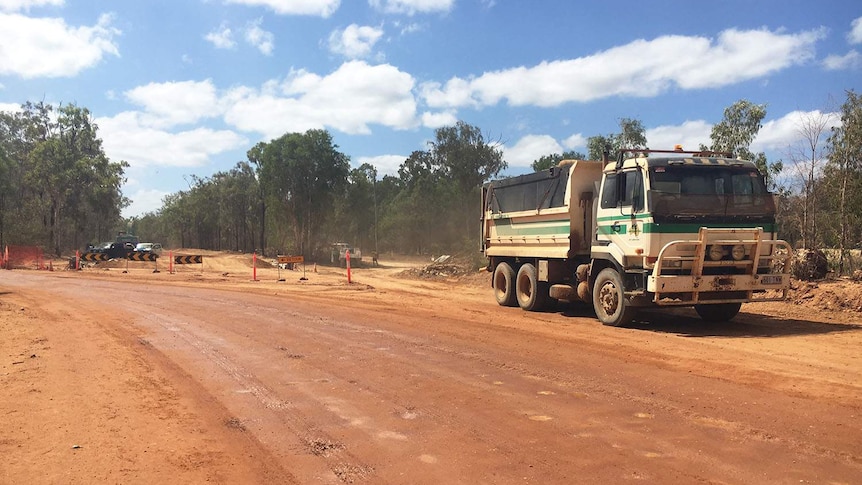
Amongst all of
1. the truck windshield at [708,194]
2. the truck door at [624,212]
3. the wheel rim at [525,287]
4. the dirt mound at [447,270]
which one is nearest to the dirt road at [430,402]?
the truck door at [624,212]

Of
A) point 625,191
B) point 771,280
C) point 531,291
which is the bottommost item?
point 531,291

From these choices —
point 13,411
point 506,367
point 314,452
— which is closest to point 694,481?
point 314,452

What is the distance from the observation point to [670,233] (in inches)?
414

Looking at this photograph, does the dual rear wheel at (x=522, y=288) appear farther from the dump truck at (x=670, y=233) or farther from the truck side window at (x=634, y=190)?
the truck side window at (x=634, y=190)

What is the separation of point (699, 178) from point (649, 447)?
7.30 m

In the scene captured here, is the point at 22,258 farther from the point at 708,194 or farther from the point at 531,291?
the point at 708,194

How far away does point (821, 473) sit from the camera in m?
4.24

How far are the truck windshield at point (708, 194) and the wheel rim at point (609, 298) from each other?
1.88 m

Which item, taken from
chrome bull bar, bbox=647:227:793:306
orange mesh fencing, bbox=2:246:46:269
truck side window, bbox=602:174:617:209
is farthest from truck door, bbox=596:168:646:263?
orange mesh fencing, bbox=2:246:46:269

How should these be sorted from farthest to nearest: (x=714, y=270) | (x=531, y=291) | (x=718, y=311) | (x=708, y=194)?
1. (x=531, y=291)
2. (x=718, y=311)
3. (x=708, y=194)
4. (x=714, y=270)

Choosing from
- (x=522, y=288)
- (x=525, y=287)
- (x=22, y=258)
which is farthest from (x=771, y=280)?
(x=22, y=258)

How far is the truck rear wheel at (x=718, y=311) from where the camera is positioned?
11906 mm

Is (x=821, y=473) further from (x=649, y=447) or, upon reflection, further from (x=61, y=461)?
(x=61, y=461)

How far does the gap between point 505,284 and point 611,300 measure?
467 centimetres
